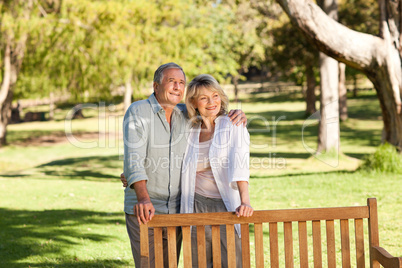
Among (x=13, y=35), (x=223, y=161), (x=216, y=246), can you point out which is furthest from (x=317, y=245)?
(x=13, y=35)

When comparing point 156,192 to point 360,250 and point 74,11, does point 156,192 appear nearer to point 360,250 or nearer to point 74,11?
point 360,250

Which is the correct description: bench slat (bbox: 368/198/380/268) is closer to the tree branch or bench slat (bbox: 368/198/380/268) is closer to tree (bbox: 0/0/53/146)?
the tree branch

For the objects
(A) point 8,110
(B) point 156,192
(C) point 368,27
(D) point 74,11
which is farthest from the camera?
(C) point 368,27

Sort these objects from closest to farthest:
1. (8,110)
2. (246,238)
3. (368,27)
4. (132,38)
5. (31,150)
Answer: (246,238) → (132,38) → (8,110) → (31,150) → (368,27)

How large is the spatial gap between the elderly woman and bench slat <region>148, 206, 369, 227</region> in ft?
0.83

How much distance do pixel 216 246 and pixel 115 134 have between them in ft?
79.8

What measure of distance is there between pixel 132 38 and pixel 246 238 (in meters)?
17.2

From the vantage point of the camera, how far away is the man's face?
3.38m

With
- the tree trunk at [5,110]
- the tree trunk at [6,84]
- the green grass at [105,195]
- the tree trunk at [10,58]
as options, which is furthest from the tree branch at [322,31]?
the tree trunk at [5,110]

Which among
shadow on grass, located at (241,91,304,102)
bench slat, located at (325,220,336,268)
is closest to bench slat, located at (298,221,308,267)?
bench slat, located at (325,220,336,268)

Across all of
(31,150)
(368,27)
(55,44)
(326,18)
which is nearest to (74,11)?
(55,44)

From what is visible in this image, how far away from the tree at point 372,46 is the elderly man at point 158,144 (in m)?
5.19

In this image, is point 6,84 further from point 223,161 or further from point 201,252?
point 201,252

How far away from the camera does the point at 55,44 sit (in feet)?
62.0
